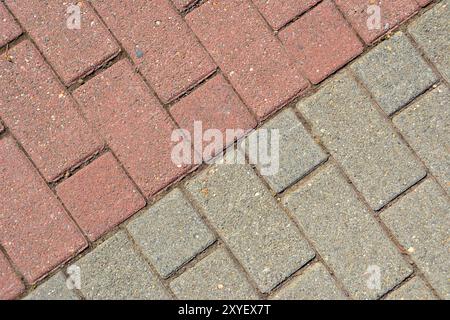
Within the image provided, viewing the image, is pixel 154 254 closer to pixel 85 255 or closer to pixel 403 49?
pixel 85 255

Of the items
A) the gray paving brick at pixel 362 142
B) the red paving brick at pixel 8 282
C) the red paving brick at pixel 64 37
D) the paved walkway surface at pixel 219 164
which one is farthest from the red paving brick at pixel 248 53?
the red paving brick at pixel 8 282

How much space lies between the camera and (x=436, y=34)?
2492mm

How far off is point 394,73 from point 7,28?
156 cm

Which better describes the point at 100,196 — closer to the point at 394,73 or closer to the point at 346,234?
the point at 346,234

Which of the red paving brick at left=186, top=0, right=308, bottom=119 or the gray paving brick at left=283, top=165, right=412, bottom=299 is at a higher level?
the red paving brick at left=186, top=0, right=308, bottom=119

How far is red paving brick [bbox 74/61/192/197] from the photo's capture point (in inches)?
94.3

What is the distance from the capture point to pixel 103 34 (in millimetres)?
2445

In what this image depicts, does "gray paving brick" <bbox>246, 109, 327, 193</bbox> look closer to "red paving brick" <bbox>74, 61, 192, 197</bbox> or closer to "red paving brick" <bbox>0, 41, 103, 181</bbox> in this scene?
"red paving brick" <bbox>74, 61, 192, 197</bbox>

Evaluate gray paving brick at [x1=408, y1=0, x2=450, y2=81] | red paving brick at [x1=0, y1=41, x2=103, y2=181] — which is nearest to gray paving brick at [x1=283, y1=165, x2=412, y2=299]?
gray paving brick at [x1=408, y1=0, x2=450, y2=81]

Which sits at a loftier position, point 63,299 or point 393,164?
point 63,299

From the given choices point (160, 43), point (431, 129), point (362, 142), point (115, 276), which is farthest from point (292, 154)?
point (115, 276)

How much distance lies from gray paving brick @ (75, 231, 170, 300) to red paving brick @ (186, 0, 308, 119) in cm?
77
